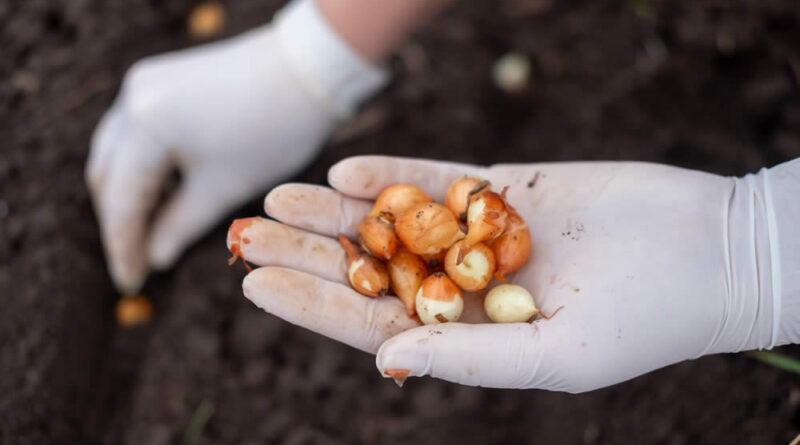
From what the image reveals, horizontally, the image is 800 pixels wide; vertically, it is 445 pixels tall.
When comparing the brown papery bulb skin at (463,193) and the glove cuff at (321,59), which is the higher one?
the glove cuff at (321,59)

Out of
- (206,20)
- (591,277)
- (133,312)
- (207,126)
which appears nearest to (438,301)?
(591,277)

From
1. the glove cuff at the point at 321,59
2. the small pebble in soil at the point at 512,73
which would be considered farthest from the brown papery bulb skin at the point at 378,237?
the small pebble in soil at the point at 512,73

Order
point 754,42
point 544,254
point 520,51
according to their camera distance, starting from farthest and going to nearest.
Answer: point 520,51 → point 754,42 → point 544,254

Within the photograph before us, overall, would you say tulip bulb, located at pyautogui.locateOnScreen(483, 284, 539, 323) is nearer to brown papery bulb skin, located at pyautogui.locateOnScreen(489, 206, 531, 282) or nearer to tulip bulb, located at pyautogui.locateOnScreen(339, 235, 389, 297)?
brown papery bulb skin, located at pyautogui.locateOnScreen(489, 206, 531, 282)

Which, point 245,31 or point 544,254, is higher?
point 245,31

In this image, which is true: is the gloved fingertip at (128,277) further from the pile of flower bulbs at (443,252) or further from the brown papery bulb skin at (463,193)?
the brown papery bulb skin at (463,193)

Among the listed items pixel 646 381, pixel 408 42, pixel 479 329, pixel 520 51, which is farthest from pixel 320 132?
pixel 646 381

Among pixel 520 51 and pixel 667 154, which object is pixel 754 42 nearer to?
pixel 667 154
